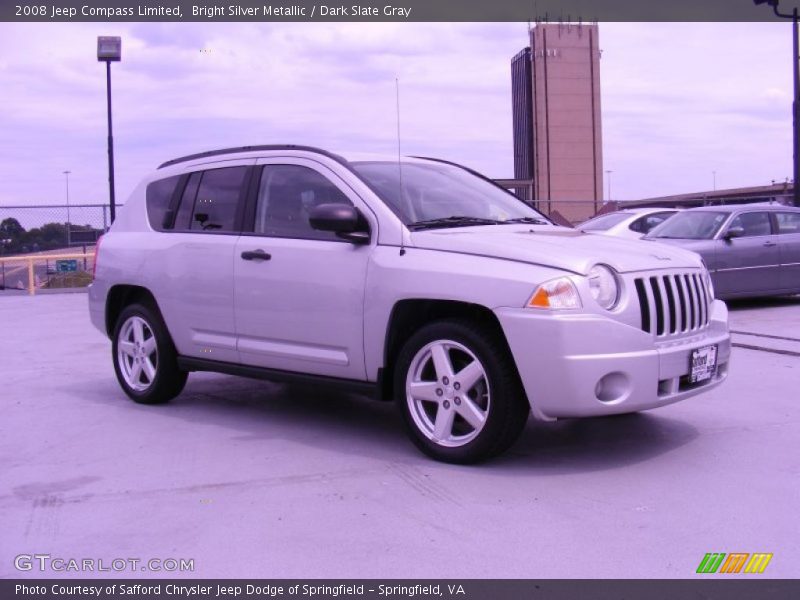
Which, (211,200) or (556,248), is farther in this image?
(211,200)

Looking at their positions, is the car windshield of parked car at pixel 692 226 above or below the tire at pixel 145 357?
above

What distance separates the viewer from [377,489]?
447 cm

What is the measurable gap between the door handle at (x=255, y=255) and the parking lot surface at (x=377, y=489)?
3.67ft

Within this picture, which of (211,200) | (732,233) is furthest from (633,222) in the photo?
(211,200)

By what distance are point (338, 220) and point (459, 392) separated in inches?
46.2

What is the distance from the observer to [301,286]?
17.8 ft

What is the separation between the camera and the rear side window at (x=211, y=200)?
609 cm

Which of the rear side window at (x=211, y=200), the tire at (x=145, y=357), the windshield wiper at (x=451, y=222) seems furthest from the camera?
the tire at (x=145, y=357)

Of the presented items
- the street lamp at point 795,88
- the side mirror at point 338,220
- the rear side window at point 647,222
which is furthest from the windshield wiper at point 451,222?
the street lamp at point 795,88

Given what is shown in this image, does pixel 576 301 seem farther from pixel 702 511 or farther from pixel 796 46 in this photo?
pixel 796 46

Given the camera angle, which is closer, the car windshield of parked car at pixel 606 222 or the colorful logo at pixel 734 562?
the colorful logo at pixel 734 562

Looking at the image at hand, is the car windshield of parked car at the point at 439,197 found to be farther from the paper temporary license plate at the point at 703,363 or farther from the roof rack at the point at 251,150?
the paper temporary license plate at the point at 703,363
